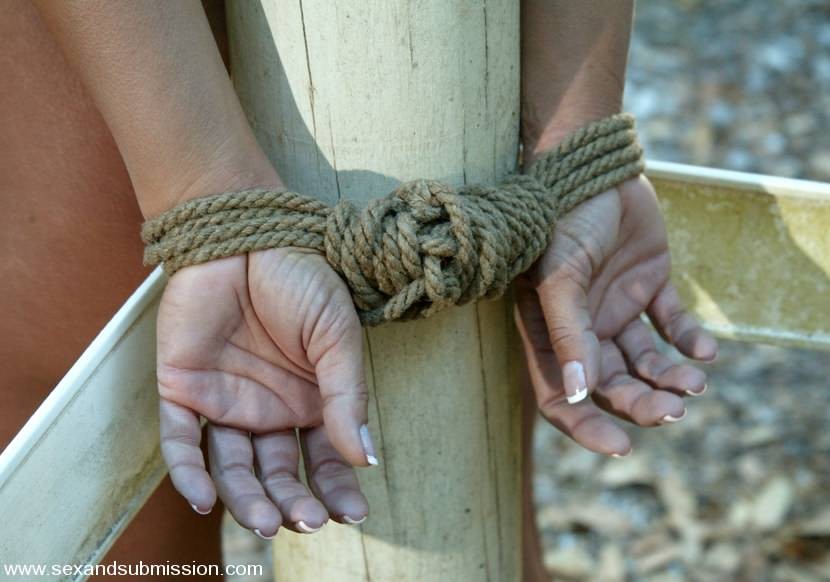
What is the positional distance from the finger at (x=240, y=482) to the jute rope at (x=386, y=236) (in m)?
0.16

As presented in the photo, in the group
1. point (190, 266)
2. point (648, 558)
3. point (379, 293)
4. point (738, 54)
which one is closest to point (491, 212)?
point (379, 293)

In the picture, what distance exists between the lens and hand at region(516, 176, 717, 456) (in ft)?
3.71

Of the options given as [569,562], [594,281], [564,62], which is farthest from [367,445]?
[569,562]

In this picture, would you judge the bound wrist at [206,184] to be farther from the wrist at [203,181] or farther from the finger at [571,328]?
the finger at [571,328]

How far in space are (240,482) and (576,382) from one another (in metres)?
0.35

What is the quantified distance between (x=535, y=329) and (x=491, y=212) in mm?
205

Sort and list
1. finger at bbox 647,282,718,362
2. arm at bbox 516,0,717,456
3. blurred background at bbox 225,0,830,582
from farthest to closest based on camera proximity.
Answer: blurred background at bbox 225,0,830,582
finger at bbox 647,282,718,362
arm at bbox 516,0,717,456

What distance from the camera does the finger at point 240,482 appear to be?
3.21 ft

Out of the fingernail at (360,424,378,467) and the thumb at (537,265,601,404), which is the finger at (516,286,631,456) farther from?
the fingernail at (360,424,378,467)

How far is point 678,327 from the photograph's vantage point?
1.27 metres

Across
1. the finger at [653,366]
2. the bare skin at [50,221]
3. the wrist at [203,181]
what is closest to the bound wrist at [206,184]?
the wrist at [203,181]

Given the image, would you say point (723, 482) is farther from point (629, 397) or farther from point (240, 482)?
point (240, 482)

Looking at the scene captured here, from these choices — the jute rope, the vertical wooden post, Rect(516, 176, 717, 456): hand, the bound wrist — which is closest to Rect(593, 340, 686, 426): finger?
Rect(516, 176, 717, 456): hand

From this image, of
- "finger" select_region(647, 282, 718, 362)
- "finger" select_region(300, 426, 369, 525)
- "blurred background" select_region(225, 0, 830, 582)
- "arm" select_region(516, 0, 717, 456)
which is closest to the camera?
"finger" select_region(300, 426, 369, 525)
